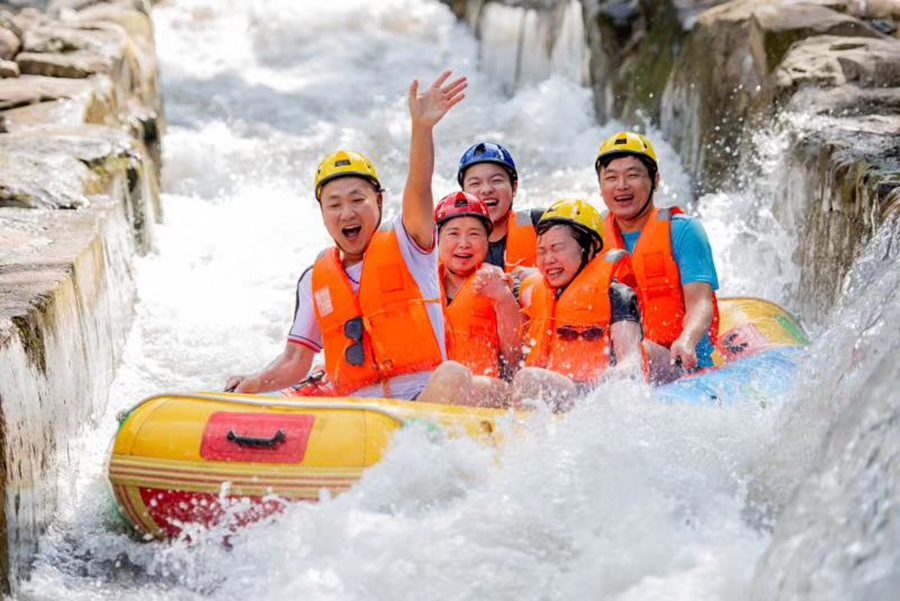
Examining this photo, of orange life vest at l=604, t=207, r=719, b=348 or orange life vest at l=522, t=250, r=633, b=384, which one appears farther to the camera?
orange life vest at l=604, t=207, r=719, b=348

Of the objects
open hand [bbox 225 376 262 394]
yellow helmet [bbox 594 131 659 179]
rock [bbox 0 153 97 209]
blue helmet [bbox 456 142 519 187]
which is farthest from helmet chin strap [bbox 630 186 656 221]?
rock [bbox 0 153 97 209]

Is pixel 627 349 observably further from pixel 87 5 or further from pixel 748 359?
pixel 87 5

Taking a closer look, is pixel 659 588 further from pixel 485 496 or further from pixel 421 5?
pixel 421 5

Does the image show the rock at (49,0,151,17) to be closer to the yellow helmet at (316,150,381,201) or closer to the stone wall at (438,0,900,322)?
the stone wall at (438,0,900,322)

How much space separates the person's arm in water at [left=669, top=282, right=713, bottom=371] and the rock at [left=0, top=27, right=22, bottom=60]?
619cm

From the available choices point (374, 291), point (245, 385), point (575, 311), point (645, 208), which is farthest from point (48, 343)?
point (645, 208)

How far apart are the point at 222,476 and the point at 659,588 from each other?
151 centimetres

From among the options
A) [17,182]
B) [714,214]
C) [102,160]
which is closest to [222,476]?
[17,182]

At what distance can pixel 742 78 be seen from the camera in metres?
8.40

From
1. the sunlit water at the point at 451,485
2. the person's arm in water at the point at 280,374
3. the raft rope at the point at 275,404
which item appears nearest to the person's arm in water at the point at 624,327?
the sunlit water at the point at 451,485

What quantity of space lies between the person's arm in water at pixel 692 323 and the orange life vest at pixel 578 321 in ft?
1.07

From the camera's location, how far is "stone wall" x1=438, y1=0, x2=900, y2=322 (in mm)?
6172

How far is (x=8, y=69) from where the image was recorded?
348 inches

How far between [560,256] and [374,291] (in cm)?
77
